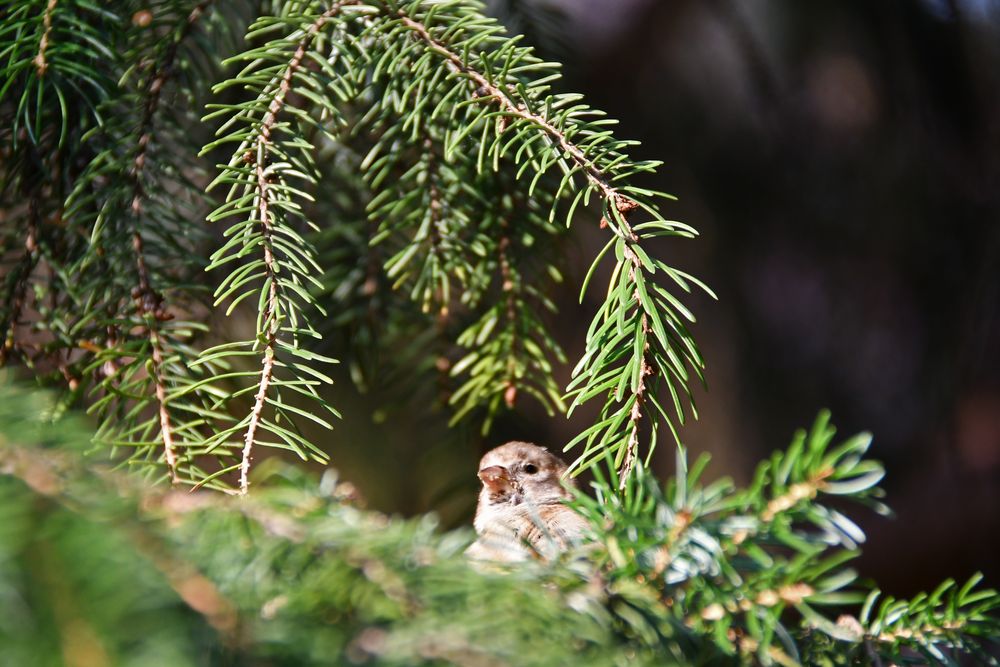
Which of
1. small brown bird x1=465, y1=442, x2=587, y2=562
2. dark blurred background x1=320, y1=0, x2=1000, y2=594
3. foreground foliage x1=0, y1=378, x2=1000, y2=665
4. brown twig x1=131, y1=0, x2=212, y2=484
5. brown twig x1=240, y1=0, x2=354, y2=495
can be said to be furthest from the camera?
dark blurred background x1=320, y1=0, x2=1000, y2=594

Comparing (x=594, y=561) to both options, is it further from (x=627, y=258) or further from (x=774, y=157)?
(x=774, y=157)

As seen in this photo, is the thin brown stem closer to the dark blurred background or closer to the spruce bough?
the spruce bough

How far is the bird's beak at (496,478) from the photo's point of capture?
1.00 m

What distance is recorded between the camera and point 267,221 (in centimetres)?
56

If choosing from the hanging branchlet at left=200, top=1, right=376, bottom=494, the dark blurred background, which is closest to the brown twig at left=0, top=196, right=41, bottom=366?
the hanging branchlet at left=200, top=1, right=376, bottom=494

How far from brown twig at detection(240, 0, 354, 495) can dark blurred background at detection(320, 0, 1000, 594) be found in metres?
0.90

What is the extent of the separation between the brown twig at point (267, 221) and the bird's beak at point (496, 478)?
1.45ft

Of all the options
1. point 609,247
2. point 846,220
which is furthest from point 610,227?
point 846,220

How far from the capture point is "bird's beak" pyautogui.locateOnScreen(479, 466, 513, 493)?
39.3 inches

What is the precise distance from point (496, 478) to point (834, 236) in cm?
100

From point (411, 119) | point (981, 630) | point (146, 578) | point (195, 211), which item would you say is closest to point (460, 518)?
point (195, 211)

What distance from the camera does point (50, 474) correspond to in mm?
320

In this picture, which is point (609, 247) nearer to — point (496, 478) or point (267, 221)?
point (267, 221)

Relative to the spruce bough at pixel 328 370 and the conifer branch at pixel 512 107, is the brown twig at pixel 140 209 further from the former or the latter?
the conifer branch at pixel 512 107
